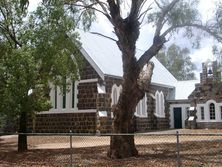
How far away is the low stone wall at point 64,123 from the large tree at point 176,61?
141 ft

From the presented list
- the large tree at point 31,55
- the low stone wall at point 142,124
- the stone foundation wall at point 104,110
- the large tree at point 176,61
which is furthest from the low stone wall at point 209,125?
the large tree at point 176,61

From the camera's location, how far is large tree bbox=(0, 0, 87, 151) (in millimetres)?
17953

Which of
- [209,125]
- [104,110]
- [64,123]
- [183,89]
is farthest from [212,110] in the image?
[64,123]

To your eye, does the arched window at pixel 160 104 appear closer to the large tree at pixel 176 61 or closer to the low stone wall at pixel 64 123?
the low stone wall at pixel 64 123

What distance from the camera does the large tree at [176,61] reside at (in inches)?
2836

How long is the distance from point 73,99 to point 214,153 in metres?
16.5

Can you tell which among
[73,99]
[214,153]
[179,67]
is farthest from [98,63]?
[179,67]

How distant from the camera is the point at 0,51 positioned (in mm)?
19219

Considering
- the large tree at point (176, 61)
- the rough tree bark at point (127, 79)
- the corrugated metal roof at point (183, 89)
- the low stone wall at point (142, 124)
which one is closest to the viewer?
the rough tree bark at point (127, 79)

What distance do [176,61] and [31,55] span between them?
55683mm

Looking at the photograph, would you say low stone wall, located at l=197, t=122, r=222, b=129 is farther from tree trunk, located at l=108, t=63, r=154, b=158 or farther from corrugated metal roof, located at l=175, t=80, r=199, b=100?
tree trunk, located at l=108, t=63, r=154, b=158

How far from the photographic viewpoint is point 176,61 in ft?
235

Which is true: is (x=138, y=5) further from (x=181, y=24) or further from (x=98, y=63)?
(x=98, y=63)

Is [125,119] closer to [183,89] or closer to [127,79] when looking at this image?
[127,79]
